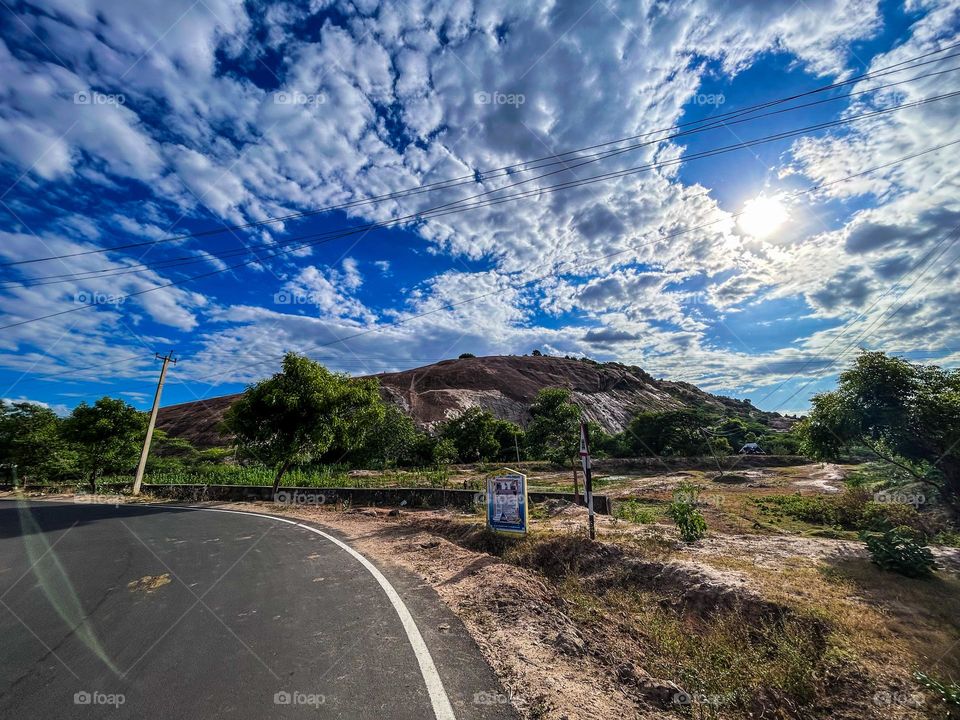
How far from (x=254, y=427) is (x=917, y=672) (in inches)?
860

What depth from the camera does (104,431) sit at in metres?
26.9

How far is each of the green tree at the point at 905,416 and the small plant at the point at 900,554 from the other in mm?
4542

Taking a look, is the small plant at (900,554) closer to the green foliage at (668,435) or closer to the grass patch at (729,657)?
the grass patch at (729,657)

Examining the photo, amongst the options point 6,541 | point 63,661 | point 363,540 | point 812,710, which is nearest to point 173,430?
point 6,541

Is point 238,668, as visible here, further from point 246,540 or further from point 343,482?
point 343,482

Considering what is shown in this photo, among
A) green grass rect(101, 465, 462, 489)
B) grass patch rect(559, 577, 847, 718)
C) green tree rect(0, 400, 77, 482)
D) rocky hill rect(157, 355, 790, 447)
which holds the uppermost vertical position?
rocky hill rect(157, 355, 790, 447)

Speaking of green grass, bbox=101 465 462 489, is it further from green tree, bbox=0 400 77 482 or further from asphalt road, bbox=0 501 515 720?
asphalt road, bbox=0 501 515 720

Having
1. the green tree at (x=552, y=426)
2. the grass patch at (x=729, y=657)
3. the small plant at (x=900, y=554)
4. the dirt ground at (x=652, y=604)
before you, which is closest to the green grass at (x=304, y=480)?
the dirt ground at (x=652, y=604)

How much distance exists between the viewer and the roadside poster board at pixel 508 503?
9.31 meters

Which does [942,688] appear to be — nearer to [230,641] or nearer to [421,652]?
[421,652]

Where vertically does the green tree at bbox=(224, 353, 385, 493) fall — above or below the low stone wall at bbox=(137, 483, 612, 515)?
above

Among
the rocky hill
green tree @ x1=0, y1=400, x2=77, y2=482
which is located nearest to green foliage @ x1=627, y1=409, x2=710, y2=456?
the rocky hill

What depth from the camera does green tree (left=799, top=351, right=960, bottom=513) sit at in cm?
930

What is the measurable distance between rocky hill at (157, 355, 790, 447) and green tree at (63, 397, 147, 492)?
32.5 metres
